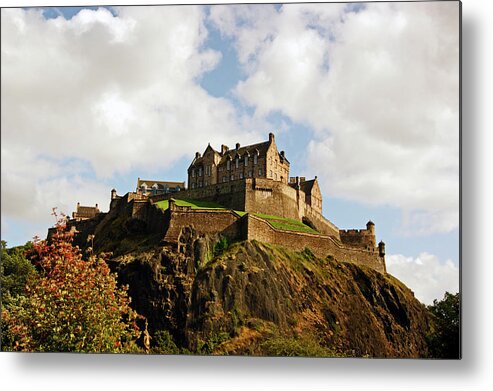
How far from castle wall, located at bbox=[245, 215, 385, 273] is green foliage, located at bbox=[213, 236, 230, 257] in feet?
3.21

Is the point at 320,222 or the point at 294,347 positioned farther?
the point at 320,222

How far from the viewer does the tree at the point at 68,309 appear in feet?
42.6

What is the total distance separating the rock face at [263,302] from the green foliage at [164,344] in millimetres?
250

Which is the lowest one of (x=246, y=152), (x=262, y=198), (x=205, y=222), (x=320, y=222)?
(x=205, y=222)

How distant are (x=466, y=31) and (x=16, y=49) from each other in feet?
36.7

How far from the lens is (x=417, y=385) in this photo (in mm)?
12344

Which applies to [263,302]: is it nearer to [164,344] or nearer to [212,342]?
[212,342]

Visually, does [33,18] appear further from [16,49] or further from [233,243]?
[233,243]

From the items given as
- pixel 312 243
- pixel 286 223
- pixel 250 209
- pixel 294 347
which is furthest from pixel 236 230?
pixel 294 347

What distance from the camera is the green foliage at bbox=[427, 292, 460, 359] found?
12.7m

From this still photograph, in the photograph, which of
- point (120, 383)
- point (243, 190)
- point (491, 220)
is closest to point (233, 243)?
point (243, 190)

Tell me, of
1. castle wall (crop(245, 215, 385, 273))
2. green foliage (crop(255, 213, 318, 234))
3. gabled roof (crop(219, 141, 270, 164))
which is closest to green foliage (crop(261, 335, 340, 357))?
castle wall (crop(245, 215, 385, 273))

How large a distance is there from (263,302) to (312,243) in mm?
7630

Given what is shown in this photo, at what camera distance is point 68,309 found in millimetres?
12977
